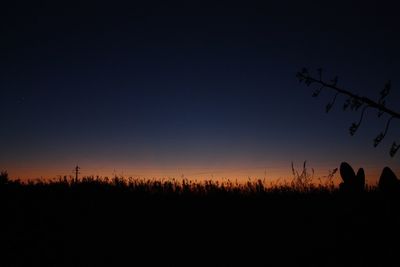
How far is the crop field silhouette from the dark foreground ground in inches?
0.7

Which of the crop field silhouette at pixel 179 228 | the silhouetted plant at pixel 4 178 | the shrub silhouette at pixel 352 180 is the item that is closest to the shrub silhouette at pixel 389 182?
the shrub silhouette at pixel 352 180

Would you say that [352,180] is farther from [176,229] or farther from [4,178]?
[4,178]

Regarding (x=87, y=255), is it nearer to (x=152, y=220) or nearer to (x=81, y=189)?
(x=152, y=220)

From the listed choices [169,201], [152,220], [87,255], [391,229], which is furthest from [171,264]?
[391,229]

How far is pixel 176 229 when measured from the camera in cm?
805

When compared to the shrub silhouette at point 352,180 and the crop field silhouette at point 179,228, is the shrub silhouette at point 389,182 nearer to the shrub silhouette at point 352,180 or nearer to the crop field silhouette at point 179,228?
the shrub silhouette at point 352,180

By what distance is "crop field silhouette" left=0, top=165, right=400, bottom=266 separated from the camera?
6637 mm

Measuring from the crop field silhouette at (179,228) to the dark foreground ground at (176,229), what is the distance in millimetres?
19

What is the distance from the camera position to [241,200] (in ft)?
33.2

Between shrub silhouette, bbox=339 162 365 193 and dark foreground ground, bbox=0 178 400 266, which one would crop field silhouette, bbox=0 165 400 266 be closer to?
dark foreground ground, bbox=0 178 400 266

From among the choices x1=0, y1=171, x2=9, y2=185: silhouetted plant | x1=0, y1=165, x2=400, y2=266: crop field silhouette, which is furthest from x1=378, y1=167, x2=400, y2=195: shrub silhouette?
x1=0, y1=171, x2=9, y2=185: silhouetted plant

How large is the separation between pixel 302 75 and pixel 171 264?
5010mm

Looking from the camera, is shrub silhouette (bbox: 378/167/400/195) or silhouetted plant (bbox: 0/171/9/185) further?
silhouetted plant (bbox: 0/171/9/185)

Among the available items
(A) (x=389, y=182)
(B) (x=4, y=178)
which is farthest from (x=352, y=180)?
(B) (x=4, y=178)
